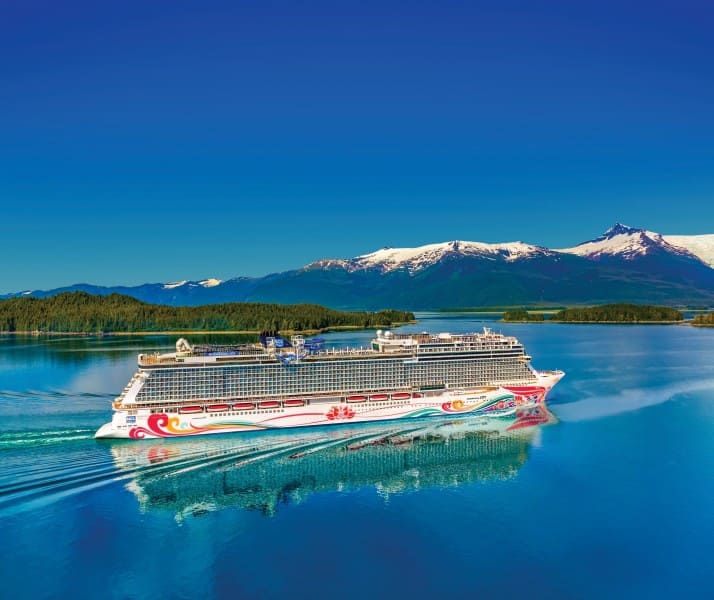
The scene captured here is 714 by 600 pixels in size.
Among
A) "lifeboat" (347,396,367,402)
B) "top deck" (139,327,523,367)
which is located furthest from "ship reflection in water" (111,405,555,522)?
"top deck" (139,327,523,367)

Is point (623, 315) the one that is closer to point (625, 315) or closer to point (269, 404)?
point (625, 315)

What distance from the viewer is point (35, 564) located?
53.2 ft

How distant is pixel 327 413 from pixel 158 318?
264 feet

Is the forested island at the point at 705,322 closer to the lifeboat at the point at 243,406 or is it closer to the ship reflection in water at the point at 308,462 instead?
the ship reflection in water at the point at 308,462

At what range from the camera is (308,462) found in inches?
968

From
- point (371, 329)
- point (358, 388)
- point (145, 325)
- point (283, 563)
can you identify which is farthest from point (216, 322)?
point (283, 563)

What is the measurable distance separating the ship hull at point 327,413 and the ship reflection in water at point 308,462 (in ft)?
1.76

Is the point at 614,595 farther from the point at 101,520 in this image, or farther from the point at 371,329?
the point at 371,329

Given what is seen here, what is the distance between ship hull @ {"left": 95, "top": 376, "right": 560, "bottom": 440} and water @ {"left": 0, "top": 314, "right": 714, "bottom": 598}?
711 millimetres

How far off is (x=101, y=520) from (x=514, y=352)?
2305 centimetres

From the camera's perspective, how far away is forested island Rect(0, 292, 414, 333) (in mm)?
98331

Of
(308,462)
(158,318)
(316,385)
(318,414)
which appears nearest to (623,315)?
(158,318)

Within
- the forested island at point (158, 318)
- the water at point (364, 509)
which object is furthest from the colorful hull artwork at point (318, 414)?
the forested island at point (158, 318)

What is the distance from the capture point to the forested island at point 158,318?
98331 millimetres
